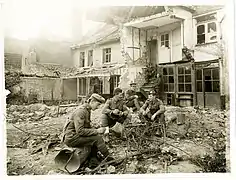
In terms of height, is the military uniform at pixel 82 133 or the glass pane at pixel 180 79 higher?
the glass pane at pixel 180 79

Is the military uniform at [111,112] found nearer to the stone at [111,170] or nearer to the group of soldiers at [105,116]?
the group of soldiers at [105,116]

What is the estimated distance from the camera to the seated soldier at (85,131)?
5.12 ft

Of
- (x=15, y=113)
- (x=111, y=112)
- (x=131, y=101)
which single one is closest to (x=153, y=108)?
(x=131, y=101)

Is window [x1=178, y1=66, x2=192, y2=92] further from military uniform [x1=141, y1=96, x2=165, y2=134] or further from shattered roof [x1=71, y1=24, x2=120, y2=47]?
shattered roof [x1=71, y1=24, x2=120, y2=47]

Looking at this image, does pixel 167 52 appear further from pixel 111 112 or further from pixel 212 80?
pixel 111 112

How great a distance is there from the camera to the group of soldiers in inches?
61.6

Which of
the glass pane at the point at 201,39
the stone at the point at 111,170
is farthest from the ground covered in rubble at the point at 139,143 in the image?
the glass pane at the point at 201,39

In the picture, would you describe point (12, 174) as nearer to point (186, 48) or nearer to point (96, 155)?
point (96, 155)

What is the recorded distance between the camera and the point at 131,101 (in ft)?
Answer: 5.27

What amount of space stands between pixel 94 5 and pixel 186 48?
0.55 meters

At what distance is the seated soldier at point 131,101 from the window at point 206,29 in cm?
47

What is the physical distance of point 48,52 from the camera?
62.5 inches

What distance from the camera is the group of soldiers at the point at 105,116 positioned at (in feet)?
5.13

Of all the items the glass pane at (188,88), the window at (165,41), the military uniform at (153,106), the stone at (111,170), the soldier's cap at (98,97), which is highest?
the window at (165,41)
